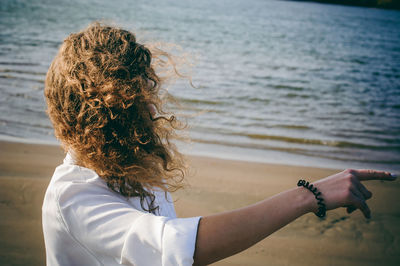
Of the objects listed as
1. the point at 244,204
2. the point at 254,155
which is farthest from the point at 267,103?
the point at 244,204

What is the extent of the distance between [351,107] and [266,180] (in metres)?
5.96

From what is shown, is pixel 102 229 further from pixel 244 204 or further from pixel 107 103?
pixel 244 204

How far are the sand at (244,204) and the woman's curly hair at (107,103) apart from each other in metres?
1.12

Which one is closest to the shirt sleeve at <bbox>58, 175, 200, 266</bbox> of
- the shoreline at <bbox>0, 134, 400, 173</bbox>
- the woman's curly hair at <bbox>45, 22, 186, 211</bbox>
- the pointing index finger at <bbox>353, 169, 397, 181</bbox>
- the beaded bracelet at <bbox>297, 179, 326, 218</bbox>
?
the woman's curly hair at <bbox>45, 22, 186, 211</bbox>

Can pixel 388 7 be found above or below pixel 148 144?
above

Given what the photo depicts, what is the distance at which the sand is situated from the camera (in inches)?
117

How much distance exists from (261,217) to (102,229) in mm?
512

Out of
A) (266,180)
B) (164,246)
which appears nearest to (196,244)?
(164,246)

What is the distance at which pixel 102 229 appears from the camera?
1017 mm

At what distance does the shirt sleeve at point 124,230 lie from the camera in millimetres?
954

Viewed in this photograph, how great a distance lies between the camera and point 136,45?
4.43ft

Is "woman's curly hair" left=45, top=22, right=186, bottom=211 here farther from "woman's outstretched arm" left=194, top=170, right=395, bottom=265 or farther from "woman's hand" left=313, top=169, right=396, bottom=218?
"woman's hand" left=313, top=169, right=396, bottom=218

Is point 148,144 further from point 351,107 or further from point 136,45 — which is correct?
point 351,107

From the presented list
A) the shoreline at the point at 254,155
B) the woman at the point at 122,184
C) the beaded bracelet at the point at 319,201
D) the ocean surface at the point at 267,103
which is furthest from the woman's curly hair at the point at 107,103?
the shoreline at the point at 254,155
